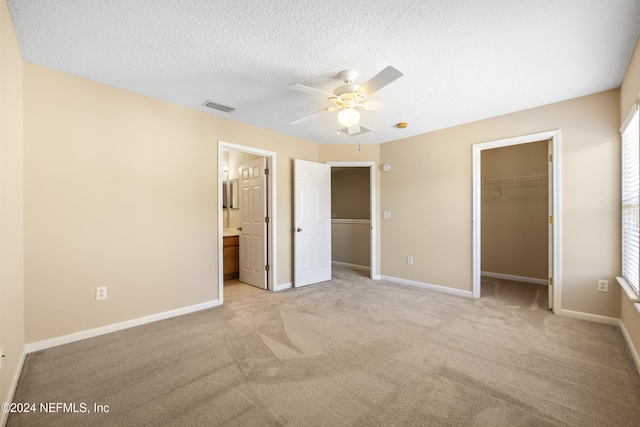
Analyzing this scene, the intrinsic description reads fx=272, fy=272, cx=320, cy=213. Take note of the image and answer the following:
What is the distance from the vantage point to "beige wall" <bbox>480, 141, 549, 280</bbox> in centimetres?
437

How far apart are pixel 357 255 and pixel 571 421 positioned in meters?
4.43

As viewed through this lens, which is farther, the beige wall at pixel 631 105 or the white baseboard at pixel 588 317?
the white baseboard at pixel 588 317

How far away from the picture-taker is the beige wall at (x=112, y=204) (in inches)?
89.7

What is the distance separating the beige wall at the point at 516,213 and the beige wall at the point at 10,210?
5.75 meters

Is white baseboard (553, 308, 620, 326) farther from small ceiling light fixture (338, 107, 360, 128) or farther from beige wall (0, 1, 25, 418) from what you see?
beige wall (0, 1, 25, 418)

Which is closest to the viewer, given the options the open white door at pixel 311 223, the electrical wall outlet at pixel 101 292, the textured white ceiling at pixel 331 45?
the textured white ceiling at pixel 331 45

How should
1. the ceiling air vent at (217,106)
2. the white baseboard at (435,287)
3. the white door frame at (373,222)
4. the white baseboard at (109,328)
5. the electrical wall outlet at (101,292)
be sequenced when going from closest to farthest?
the white baseboard at (109,328)
the electrical wall outlet at (101,292)
the ceiling air vent at (217,106)
the white baseboard at (435,287)
the white door frame at (373,222)

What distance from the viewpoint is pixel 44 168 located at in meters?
2.29

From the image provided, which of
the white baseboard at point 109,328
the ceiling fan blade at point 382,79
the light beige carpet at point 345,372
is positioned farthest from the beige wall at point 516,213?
the white baseboard at point 109,328

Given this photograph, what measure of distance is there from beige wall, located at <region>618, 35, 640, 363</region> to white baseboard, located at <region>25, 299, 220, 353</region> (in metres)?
3.99

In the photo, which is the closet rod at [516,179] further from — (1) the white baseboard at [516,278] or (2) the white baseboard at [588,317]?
(2) the white baseboard at [588,317]

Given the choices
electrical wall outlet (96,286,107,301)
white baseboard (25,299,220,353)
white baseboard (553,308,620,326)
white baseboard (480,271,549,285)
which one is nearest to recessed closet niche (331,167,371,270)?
white baseboard (480,271,549,285)

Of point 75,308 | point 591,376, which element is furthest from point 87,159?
point 591,376

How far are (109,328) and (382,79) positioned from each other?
3.28 m
